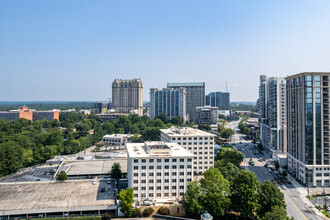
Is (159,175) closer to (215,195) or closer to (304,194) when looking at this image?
(215,195)

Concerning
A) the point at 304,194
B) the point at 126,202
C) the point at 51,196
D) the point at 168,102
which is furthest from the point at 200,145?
the point at 168,102

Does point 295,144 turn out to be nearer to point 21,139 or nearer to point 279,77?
point 279,77

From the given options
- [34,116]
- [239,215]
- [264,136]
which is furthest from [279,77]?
[34,116]

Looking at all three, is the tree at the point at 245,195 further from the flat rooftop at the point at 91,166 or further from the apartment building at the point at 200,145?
the flat rooftop at the point at 91,166

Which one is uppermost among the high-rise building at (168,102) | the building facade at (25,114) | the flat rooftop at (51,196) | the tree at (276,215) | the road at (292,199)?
the high-rise building at (168,102)

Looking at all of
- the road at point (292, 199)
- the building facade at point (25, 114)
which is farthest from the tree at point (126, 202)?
the building facade at point (25, 114)

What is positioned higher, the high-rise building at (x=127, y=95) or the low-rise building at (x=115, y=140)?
the high-rise building at (x=127, y=95)
